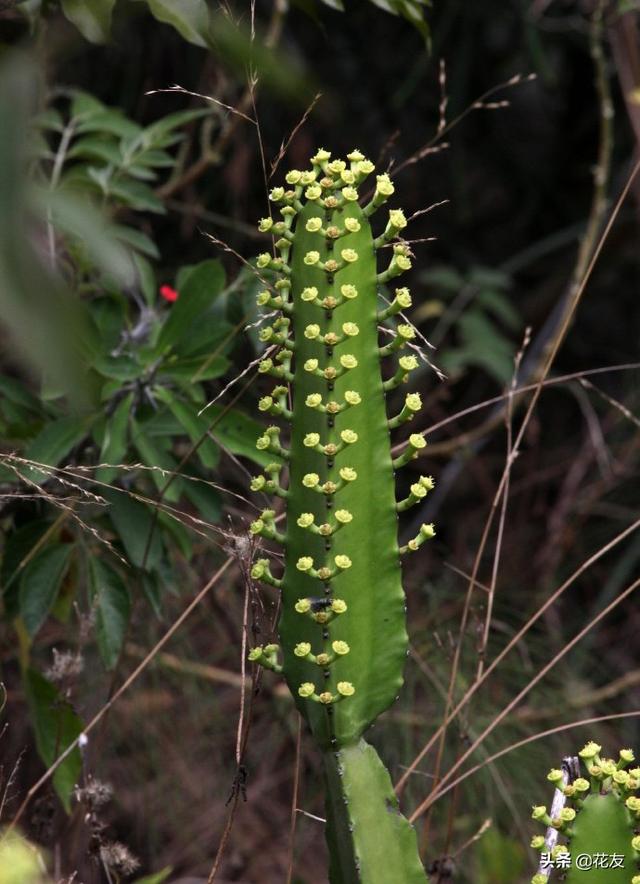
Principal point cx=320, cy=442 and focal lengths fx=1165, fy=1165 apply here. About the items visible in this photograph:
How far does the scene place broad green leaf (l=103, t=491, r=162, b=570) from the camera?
134 centimetres

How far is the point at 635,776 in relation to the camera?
89cm

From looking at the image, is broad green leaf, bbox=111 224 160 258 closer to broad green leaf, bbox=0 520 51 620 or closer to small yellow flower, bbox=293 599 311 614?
broad green leaf, bbox=0 520 51 620

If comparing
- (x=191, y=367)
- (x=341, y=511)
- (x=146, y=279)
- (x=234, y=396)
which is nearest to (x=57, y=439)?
(x=191, y=367)

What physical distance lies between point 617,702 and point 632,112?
4.38 feet

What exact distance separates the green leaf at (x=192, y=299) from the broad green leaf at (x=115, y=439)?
0.09m

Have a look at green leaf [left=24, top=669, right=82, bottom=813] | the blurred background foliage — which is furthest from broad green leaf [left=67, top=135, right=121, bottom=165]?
green leaf [left=24, top=669, right=82, bottom=813]

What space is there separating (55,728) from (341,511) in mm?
647

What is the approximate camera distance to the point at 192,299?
4.66ft

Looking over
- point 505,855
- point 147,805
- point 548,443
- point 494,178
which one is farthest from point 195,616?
point 494,178

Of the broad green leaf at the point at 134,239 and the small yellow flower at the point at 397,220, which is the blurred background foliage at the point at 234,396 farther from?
the small yellow flower at the point at 397,220

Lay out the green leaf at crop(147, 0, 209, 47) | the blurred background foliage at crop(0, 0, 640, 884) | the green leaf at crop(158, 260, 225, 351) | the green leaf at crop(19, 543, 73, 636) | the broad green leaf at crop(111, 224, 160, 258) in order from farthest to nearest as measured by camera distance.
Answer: the broad green leaf at crop(111, 224, 160, 258) → the green leaf at crop(158, 260, 225, 351) → the green leaf at crop(19, 543, 73, 636) → the blurred background foliage at crop(0, 0, 640, 884) → the green leaf at crop(147, 0, 209, 47)

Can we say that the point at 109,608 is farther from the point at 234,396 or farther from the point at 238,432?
the point at 234,396

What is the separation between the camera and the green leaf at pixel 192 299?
1420 millimetres

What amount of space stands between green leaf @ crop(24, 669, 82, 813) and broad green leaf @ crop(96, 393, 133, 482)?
0.83ft
